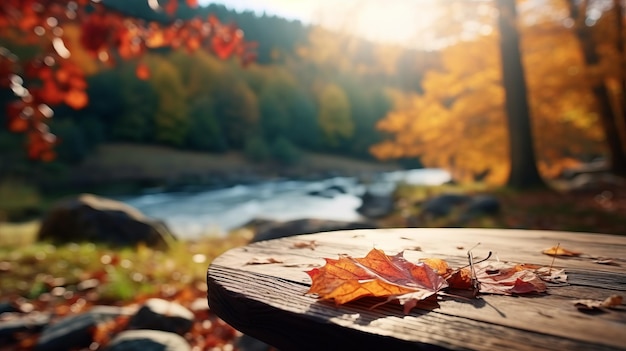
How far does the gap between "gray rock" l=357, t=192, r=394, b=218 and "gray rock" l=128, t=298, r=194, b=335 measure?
6340 millimetres

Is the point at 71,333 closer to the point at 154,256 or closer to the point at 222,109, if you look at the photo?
the point at 154,256

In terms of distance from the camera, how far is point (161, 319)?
2.59m

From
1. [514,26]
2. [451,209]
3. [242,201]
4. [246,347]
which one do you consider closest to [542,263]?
[246,347]

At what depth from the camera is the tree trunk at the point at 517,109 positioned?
824cm

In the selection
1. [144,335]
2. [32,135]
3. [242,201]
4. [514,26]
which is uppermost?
[514,26]

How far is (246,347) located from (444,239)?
4.87ft

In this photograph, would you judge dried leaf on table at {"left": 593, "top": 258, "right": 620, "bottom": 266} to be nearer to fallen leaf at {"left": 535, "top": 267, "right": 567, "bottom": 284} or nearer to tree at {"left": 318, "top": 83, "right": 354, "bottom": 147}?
fallen leaf at {"left": 535, "top": 267, "right": 567, "bottom": 284}

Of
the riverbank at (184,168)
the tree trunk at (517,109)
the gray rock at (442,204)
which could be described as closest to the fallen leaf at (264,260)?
the gray rock at (442,204)

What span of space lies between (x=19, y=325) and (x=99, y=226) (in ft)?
12.6

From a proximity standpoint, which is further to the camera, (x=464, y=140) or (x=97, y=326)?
(x=464, y=140)

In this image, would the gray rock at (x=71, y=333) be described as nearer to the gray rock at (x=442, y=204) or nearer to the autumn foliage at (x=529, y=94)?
the gray rock at (x=442, y=204)

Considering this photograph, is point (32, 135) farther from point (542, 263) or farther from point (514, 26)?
point (514, 26)

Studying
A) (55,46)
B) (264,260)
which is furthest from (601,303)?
(55,46)

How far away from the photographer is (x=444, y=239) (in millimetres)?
1416
